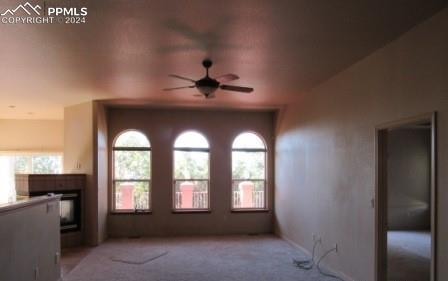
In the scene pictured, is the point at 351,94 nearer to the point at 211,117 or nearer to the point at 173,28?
the point at 173,28

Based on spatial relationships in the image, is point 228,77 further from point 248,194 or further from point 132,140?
point 248,194

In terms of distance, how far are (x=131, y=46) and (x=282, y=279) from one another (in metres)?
3.50

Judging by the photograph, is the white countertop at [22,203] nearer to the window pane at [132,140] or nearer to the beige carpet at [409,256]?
the window pane at [132,140]

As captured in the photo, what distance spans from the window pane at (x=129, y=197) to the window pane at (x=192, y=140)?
4.30ft

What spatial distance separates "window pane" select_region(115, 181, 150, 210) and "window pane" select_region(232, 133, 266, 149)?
2.26m

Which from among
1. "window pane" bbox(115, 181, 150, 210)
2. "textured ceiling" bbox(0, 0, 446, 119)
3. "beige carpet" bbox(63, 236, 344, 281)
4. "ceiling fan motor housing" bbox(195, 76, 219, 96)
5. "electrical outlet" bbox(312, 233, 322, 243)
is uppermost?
"textured ceiling" bbox(0, 0, 446, 119)

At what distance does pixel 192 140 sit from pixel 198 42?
449 centimetres

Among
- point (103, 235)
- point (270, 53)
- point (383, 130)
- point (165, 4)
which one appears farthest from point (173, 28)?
point (103, 235)

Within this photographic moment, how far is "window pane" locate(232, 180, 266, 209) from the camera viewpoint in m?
8.02

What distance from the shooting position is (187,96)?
651 centimetres

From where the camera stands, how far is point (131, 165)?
304 inches

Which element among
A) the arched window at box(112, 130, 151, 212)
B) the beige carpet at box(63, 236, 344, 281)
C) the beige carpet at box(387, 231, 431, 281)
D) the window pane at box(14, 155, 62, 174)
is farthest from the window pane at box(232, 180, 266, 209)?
the window pane at box(14, 155, 62, 174)

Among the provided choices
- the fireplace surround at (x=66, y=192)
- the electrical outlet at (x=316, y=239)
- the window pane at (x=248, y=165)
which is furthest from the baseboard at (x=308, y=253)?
the fireplace surround at (x=66, y=192)

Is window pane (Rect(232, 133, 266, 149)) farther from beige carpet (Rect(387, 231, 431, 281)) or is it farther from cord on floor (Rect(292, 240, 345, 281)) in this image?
beige carpet (Rect(387, 231, 431, 281))
